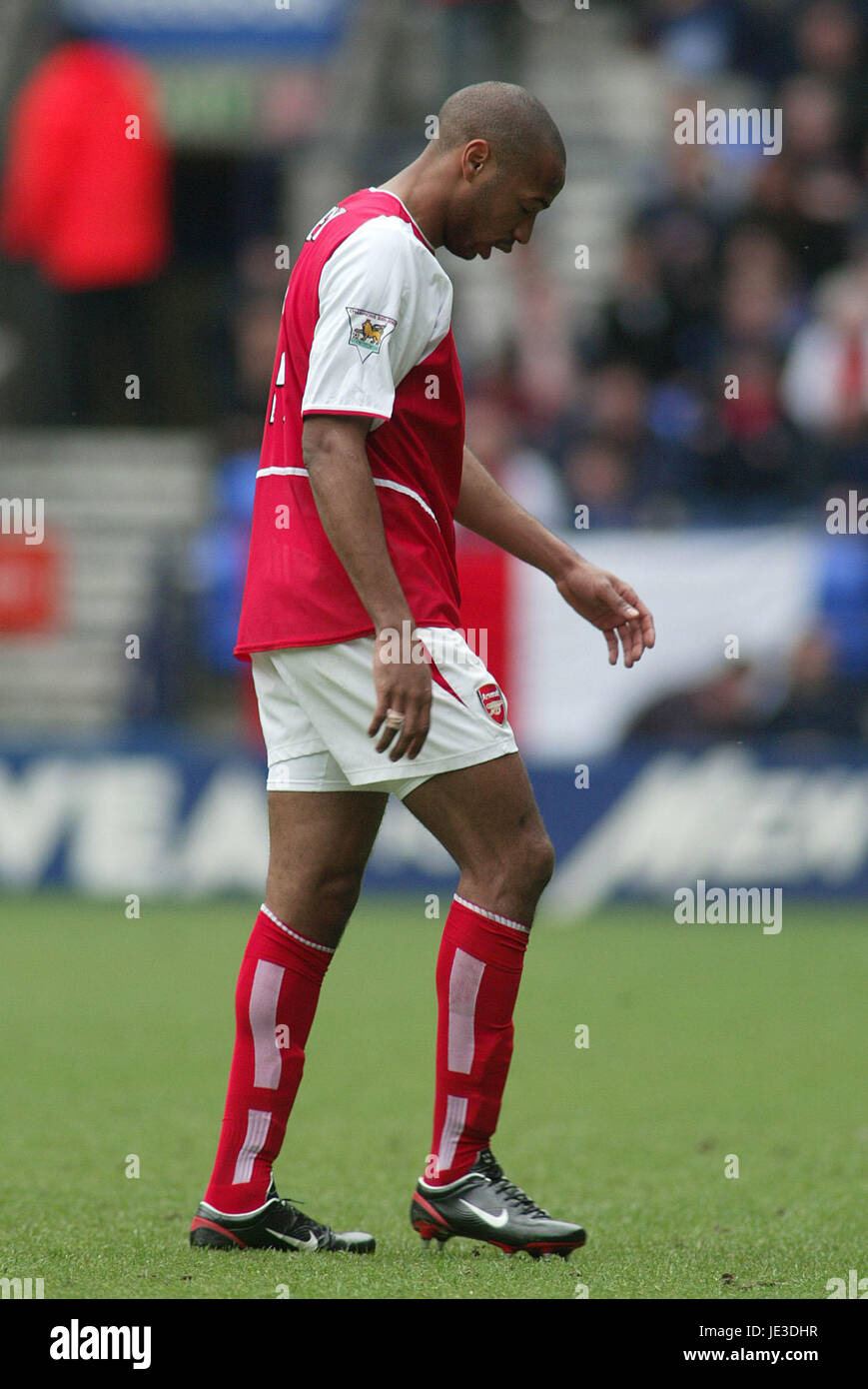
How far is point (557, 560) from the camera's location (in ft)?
14.8

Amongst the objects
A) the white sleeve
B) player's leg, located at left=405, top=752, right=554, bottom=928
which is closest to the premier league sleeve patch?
the white sleeve

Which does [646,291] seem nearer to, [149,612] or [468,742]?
[149,612]

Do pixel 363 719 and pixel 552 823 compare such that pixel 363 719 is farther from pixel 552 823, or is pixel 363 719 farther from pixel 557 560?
pixel 552 823

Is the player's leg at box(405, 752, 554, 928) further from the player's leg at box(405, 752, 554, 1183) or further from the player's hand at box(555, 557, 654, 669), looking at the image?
the player's hand at box(555, 557, 654, 669)

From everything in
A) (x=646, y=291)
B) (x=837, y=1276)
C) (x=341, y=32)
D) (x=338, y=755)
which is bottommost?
(x=837, y=1276)

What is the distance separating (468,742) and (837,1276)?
1.21 metres

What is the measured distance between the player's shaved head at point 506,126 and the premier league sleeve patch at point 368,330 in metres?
0.43

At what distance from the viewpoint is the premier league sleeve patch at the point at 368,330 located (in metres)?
3.81

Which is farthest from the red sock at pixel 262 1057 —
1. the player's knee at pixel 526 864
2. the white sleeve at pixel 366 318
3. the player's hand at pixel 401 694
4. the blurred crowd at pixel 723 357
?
the blurred crowd at pixel 723 357

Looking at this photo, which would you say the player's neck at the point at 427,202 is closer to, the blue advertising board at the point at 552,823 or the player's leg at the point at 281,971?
the player's leg at the point at 281,971

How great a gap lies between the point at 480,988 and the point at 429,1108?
2.05 meters
